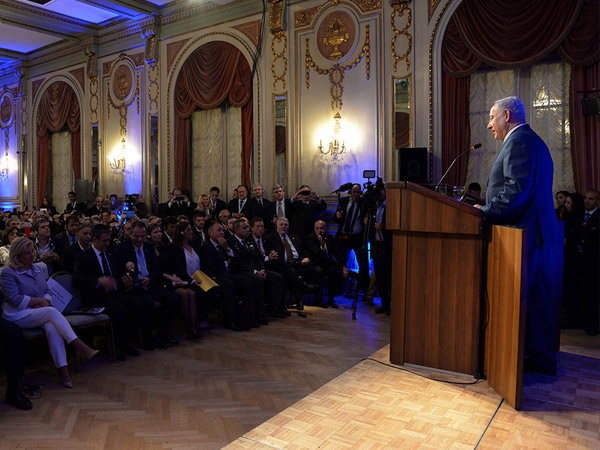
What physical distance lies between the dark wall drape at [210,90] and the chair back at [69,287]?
4720mm

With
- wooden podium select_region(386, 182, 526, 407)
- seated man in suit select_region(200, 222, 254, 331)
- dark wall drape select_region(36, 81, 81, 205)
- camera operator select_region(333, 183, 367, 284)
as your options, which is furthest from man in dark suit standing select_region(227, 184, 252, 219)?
dark wall drape select_region(36, 81, 81, 205)

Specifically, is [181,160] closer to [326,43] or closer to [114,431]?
[326,43]

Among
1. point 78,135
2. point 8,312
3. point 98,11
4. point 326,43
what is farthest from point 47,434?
point 78,135

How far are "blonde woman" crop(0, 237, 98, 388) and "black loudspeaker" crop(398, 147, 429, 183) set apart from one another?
4.30m

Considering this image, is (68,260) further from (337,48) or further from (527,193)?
(337,48)

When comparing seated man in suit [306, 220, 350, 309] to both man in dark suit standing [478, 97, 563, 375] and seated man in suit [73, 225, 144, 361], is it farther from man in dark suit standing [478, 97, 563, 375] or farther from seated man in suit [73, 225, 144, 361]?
man in dark suit standing [478, 97, 563, 375]

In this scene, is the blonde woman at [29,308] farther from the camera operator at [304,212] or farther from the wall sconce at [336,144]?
the wall sconce at [336,144]

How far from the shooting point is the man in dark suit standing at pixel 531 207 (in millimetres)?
2559

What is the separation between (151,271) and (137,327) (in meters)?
0.56

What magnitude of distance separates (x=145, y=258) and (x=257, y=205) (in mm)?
2874

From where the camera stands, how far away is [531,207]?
103 inches

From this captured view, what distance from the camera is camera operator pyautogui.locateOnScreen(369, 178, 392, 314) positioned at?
223 inches

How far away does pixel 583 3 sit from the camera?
543 centimetres

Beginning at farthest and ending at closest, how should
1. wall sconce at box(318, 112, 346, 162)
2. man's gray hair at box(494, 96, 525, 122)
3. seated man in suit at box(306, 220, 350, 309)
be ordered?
wall sconce at box(318, 112, 346, 162) < seated man in suit at box(306, 220, 350, 309) < man's gray hair at box(494, 96, 525, 122)
